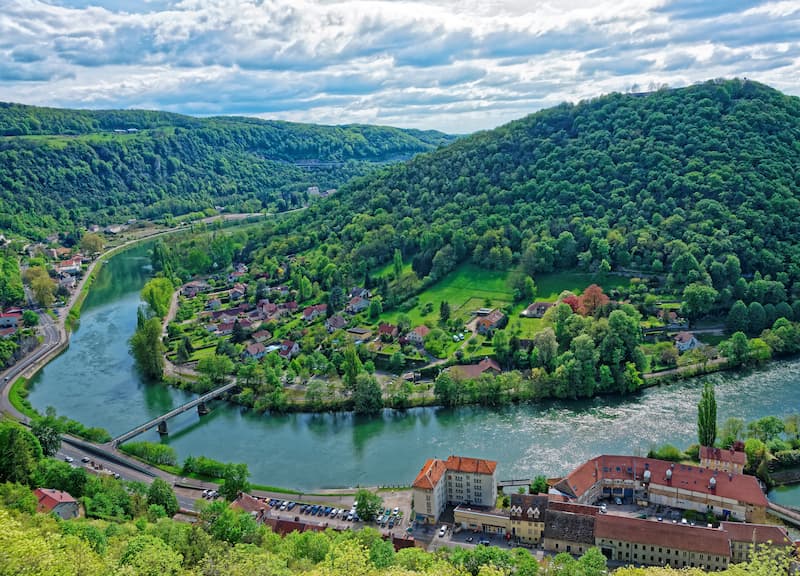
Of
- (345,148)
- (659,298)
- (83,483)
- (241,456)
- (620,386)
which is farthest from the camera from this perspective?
(345,148)

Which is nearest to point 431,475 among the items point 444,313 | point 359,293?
point 444,313

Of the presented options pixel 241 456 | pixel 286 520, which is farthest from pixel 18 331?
pixel 286 520

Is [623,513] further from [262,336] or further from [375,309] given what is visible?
[262,336]

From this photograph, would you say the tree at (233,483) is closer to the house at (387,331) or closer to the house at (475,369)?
the house at (475,369)

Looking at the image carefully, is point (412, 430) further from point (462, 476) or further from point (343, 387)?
point (462, 476)

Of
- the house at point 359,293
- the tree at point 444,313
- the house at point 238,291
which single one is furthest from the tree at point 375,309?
the house at point 238,291

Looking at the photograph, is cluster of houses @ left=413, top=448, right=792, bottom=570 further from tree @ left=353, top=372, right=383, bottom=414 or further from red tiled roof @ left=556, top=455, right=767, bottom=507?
tree @ left=353, top=372, right=383, bottom=414

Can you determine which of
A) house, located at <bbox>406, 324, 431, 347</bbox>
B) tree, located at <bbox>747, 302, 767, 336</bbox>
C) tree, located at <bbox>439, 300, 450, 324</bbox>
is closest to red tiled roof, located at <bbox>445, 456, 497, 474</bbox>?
house, located at <bbox>406, 324, 431, 347</bbox>
